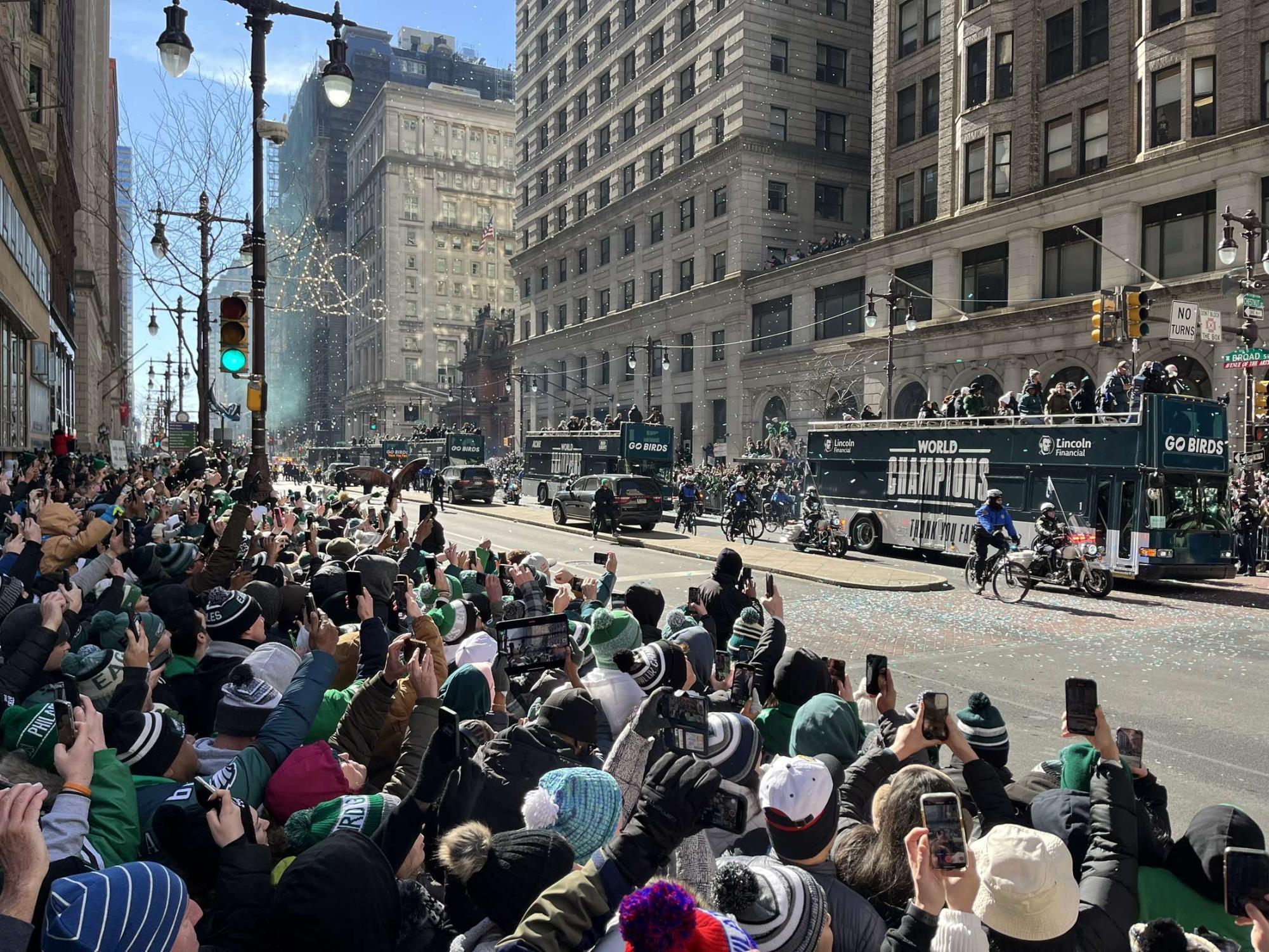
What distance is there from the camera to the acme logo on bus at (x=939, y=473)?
66.8 feet

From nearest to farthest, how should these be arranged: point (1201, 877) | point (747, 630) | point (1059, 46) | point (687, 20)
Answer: point (1201, 877) < point (747, 630) < point (1059, 46) < point (687, 20)

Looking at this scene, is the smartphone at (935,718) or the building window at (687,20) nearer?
the smartphone at (935,718)

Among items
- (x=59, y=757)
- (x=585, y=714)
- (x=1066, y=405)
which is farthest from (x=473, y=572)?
(x=1066, y=405)

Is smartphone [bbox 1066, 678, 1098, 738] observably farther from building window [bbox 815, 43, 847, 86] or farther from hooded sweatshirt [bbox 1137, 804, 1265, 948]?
building window [bbox 815, 43, 847, 86]

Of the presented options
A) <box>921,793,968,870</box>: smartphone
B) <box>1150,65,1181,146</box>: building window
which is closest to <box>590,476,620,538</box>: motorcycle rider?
<box>1150,65,1181,146</box>: building window

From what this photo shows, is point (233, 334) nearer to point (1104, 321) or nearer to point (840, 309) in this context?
point (1104, 321)

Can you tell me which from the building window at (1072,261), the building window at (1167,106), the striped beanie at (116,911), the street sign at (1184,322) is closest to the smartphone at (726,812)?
the striped beanie at (116,911)

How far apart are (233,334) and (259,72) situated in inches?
163

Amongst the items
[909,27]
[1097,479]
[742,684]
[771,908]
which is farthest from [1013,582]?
[909,27]

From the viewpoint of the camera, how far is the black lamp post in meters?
9.78

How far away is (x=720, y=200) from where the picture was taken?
48.6 m

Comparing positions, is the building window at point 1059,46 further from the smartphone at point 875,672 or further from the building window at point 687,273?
the smartphone at point 875,672

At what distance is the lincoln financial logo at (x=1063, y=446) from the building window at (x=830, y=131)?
111 ft

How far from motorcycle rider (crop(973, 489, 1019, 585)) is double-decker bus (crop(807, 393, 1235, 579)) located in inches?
97.7
